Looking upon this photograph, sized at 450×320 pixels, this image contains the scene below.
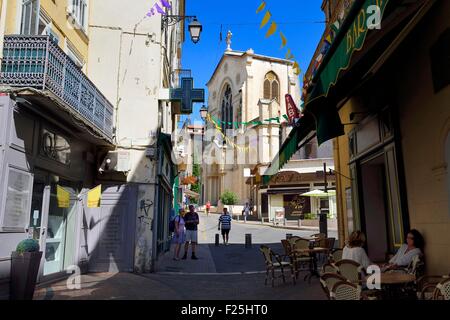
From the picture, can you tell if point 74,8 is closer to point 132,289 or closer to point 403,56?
point 132,289

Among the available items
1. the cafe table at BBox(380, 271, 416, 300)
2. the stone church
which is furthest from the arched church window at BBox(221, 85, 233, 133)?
the cafe table at BBox(380, 271, 416, 300)

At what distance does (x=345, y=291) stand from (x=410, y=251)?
8.75 feet

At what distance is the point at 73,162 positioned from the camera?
986 cm

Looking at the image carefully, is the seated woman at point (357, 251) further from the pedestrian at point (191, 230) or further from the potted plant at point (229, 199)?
the potted plant at point (229, 199)

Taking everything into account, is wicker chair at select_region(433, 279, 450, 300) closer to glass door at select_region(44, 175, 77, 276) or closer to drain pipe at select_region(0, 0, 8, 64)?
glass door at select_region(44, 175, 77, 276)

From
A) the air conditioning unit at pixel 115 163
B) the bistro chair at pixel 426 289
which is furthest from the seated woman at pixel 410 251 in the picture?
the air conditioning unit at pixel 115 163

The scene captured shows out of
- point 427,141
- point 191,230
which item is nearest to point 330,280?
point 427,141

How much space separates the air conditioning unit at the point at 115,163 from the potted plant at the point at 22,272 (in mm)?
4621

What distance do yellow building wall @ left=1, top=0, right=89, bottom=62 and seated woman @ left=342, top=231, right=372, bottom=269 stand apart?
756 centimetres

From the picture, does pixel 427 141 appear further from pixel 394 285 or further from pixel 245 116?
pixel 245 116

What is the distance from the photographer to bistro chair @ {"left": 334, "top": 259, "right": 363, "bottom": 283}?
5516mm

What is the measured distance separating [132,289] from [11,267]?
2.56m

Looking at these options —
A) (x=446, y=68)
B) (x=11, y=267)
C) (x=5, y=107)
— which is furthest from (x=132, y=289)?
(x=446, y=68)

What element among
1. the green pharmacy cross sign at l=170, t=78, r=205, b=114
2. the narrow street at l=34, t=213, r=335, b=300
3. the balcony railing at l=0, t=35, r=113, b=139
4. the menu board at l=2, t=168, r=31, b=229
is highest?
the green pharmacy cross sign at l=170, t=78, r=205, b=114
